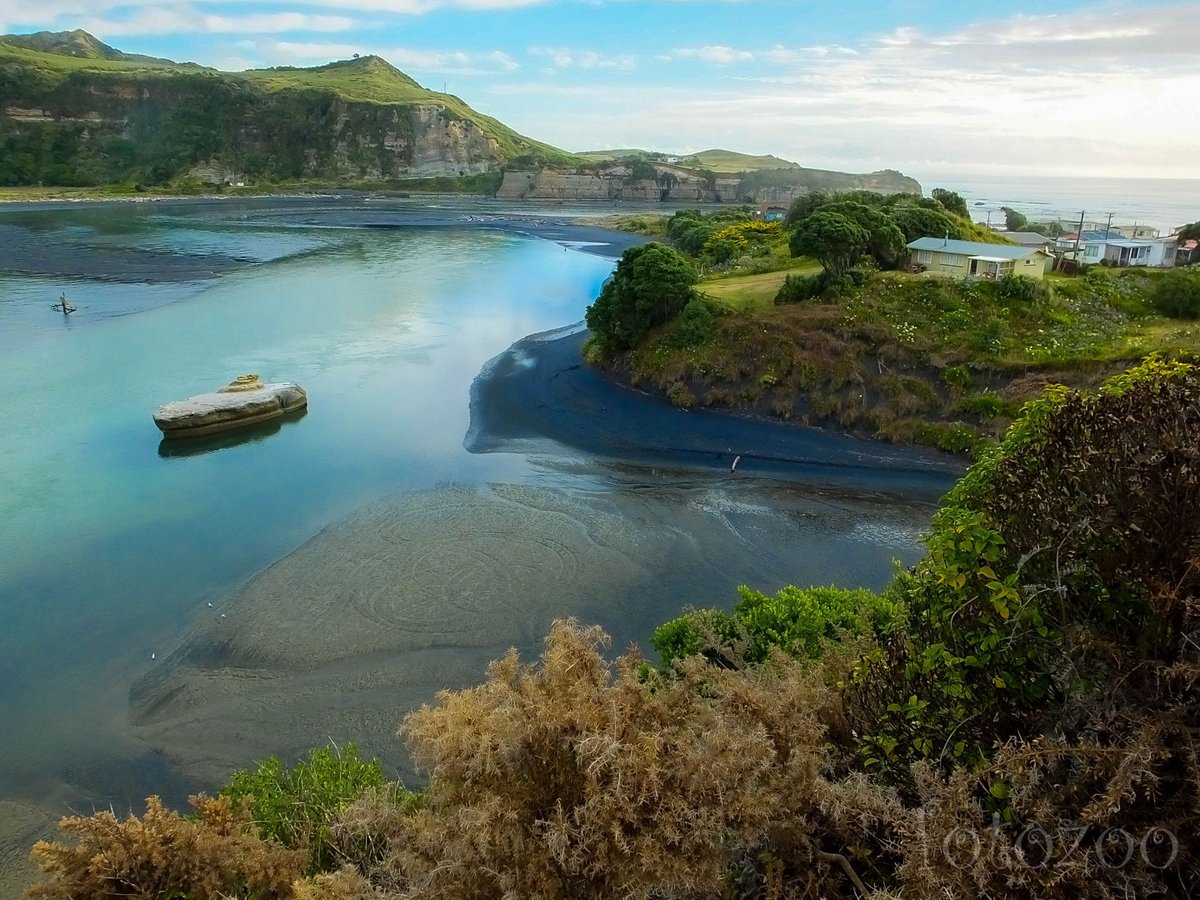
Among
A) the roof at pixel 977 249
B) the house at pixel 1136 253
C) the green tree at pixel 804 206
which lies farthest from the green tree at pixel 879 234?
the house at pixel 1136 253

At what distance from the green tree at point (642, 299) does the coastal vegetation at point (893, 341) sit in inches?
19.7

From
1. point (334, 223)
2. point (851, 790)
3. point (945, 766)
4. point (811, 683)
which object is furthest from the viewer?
point (334, 223)

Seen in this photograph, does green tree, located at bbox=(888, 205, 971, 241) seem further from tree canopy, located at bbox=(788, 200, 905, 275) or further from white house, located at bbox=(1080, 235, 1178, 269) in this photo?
white house, located at bbox=(1080, 235, 1178, 269)

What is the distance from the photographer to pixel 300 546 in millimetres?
23500

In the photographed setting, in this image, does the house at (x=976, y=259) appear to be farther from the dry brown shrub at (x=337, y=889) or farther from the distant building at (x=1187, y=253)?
the dry brown shrub at (x=337, y=889)

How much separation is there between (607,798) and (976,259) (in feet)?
145

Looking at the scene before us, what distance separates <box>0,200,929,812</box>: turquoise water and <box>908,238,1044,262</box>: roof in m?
23.0

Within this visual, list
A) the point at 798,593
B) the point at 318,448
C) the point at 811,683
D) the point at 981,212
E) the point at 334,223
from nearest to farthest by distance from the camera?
the point at 811,683
the point at 798,593
the point at 318,448
the point at 334,223
the point at 981,212

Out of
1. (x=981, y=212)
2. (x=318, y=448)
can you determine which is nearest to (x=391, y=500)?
(x=318, y=448)

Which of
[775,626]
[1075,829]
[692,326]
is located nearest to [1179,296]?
[692,326]

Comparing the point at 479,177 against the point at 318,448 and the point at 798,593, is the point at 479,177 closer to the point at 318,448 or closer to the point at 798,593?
the point at 318,448

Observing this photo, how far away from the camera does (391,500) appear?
87.7 ft

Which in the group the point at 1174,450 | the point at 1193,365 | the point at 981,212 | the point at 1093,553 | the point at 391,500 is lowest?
the point at 391,500

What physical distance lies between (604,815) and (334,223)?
121 m
